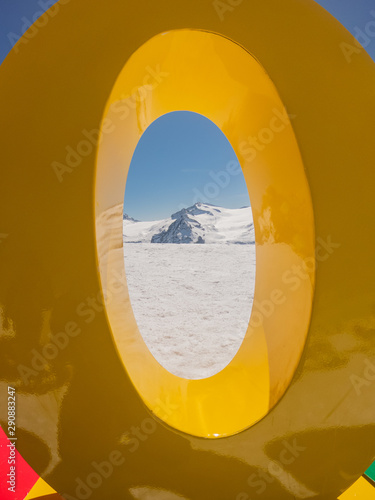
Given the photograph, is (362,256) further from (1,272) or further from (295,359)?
(1,272)

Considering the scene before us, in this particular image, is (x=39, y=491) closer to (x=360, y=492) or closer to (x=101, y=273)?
(x=101, y=273)

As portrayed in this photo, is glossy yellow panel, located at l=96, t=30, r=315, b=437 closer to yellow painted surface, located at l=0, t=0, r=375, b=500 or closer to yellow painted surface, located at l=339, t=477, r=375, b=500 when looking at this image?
yellow painted surface, located at l=0, t=0, r=375, b=500

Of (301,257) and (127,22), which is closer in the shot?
(127,22)

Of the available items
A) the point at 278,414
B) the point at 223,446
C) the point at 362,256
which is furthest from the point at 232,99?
the point at 223,446

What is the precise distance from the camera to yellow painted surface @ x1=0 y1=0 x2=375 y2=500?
125 cm

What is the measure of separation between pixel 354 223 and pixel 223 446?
1199 millimetres

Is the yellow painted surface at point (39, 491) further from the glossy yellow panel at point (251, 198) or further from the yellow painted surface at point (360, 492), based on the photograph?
the yellow painted surface at point (360, 492)

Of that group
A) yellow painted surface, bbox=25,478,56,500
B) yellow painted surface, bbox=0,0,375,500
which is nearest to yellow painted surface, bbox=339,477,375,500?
yellow painted surface, bbox=0,0,375,500

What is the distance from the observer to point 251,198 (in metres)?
2.24

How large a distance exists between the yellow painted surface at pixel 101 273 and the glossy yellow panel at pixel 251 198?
68 millimetres

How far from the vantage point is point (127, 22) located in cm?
131

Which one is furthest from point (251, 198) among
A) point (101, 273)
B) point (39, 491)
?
point (39, 491)

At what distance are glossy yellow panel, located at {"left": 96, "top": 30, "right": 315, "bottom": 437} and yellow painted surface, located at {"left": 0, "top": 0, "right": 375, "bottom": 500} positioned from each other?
0.07 meters

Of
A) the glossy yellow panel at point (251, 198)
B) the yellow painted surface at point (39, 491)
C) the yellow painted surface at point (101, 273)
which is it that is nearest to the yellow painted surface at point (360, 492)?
the yellow painted surface at point (101, 273)
